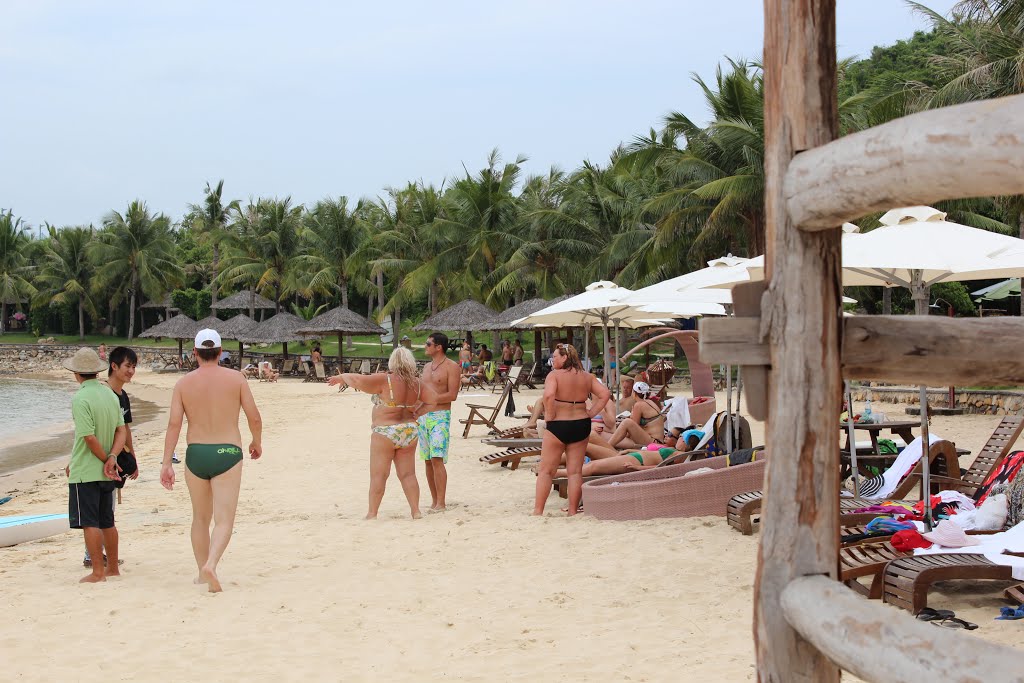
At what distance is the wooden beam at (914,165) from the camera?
1.79 metres

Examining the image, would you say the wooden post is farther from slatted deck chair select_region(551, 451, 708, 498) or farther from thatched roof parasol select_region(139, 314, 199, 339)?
thatched roof parasol select_region(139, 314, 199, 339)

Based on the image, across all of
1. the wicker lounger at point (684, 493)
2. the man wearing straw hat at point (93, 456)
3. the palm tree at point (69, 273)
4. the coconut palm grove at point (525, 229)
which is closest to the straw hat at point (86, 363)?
the man wearing straw hat at point (93, 456)

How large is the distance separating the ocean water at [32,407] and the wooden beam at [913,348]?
19.2 metres

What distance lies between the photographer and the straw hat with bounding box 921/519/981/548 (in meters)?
4.82

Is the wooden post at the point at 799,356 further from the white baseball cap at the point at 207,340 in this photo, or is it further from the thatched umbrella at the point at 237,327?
the thatched umbrella at the point at 237,327

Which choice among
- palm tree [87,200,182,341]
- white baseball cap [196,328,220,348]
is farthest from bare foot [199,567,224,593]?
palm tree [87,200,182,341]

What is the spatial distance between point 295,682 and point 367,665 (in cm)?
33

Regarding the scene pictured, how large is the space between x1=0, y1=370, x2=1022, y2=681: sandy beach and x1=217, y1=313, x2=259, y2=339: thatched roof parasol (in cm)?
2744

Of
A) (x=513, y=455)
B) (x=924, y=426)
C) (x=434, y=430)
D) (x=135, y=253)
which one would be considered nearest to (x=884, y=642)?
(x=924, y=426)

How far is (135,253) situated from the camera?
167ft

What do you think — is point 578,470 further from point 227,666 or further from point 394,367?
point 227,666

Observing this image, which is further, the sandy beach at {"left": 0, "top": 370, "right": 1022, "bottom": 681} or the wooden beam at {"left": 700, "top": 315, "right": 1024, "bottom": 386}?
the sandy beach at {"left": 0, "top": 370, "right": 1022, "bottom": 681}

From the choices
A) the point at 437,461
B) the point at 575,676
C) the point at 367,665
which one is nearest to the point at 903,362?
the point at 575,676

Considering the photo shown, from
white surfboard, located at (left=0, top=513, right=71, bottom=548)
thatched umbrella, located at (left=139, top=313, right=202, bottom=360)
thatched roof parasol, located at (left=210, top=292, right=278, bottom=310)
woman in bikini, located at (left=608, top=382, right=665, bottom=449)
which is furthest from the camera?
thatched roof parasol, located at (left=210, top=292, right=278, bottom=310)
